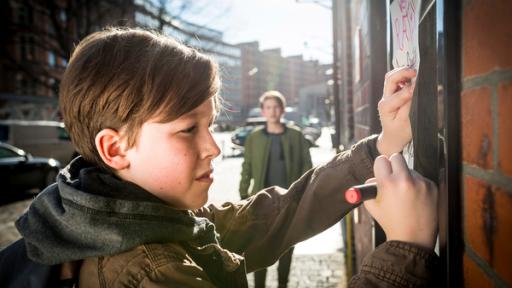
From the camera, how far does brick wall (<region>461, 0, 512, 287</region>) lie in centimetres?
58

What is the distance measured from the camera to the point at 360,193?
33.8 inches

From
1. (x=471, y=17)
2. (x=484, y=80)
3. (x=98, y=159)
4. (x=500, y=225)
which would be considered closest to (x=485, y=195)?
(x=500, y=225)

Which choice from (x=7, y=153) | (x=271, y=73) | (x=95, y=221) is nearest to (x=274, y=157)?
(x=95, y=221)

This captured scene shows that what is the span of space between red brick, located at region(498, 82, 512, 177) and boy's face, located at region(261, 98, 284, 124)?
13.6 ft

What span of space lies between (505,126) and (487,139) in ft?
0.19

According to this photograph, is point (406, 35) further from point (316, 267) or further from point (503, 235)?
point (316, 267)

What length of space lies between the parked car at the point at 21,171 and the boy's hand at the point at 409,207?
10.1m

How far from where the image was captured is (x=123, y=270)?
1040mm

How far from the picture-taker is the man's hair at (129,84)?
116cm

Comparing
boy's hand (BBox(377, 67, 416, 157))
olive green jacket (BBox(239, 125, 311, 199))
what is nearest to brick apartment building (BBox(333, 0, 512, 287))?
boy's hand (BBox(377, 67, 416, 157))

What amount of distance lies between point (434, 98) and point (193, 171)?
669mm

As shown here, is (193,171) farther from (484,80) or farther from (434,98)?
(484,80)

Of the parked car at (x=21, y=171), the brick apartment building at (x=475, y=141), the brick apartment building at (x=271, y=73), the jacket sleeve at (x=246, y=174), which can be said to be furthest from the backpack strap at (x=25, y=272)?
the brick apartment building at (x=271, y=73)

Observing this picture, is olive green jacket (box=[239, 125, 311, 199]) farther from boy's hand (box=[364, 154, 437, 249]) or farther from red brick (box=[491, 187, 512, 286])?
red brick (box=[491, 187, 512, 286])
